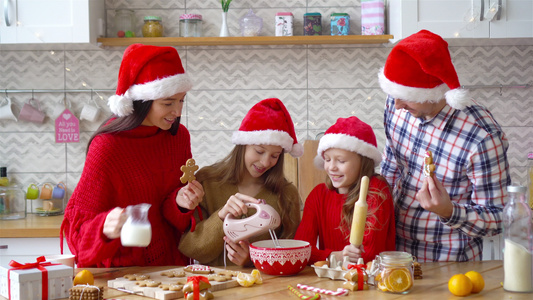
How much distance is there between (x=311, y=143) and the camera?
10.5 feet

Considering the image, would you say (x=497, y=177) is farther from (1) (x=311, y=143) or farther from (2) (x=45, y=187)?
(2) (x=45, y=187)

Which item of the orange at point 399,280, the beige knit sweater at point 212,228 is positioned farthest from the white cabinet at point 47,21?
the orange at point 399,280

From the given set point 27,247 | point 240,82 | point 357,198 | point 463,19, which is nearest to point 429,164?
point 357,198

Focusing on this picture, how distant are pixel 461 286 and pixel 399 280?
143mm

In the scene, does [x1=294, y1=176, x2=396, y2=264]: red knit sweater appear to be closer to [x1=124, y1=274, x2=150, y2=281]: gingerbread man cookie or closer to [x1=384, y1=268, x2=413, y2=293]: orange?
[x1=384, y1=268, x2=413, y2=293]: orange

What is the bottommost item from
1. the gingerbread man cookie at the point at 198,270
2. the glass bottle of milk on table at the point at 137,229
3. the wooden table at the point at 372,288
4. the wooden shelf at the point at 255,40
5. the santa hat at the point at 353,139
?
the wooden table at the point at 372,288

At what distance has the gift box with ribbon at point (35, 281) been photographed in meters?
1.37

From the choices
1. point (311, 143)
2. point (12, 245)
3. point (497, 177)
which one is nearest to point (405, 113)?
point (497, 177)

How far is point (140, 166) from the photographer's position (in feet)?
6.20

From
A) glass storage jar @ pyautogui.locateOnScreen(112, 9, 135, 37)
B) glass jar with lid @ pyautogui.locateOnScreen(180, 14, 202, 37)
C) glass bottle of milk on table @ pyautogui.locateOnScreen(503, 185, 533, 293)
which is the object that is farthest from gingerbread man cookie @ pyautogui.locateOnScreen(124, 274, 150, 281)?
glass storage jar @ pyautogui.locateOnScreen(112, 9, 135, 37)

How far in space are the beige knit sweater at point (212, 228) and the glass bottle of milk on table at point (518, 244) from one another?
76 cm

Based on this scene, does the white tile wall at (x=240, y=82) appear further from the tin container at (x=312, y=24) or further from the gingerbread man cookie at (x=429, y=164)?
the gingerbread man cookie at (x=429, y=164)

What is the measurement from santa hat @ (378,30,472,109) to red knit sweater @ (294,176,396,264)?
12.6 inches

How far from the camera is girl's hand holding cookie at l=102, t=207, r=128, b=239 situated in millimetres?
1562
